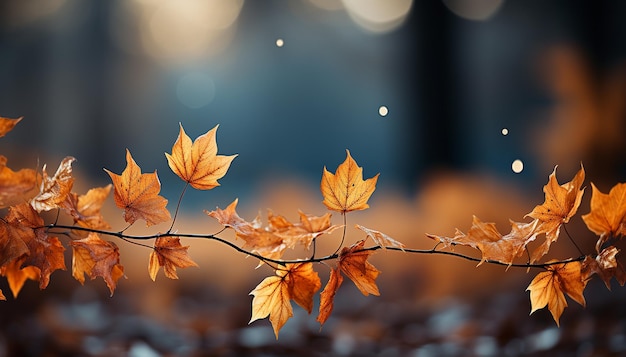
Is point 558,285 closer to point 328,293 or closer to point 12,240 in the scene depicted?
point 328,293

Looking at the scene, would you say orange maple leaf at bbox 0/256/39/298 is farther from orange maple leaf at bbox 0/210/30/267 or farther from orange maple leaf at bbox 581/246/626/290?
orange maple leaf at bbox 581/246/626/290

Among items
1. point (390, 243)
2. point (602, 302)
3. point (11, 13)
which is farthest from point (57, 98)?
point (390, 243)

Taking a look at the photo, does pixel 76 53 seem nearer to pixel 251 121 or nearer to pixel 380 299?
pixel 251 121

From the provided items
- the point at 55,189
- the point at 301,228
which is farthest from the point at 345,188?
the point at 55,189

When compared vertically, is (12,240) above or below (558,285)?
above

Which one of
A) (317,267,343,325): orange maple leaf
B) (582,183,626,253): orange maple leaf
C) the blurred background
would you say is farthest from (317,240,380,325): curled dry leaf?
the blurred background

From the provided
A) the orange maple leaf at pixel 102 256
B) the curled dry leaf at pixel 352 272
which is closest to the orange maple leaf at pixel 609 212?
the curled dry leaf at pixel 352 272
